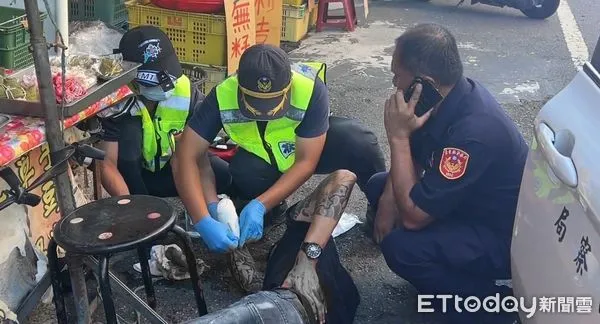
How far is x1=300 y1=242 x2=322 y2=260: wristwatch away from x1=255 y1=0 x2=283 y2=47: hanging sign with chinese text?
9.80ft

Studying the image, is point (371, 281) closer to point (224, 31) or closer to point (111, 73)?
point (111, 73)

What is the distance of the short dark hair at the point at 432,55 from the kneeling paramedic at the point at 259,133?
1.62 ft

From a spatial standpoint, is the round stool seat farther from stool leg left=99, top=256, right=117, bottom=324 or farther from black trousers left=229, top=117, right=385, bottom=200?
black trousers left=229, top=117, right=385, bottom=200

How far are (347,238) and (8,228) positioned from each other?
1.62 m

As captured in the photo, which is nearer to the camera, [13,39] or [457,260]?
[457,260]

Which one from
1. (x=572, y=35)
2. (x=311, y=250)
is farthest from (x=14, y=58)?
(x=572, y=35)

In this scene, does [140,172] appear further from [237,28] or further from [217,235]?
[237,28]

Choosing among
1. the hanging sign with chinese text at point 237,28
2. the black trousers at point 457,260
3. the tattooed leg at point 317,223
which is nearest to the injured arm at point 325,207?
the tattooed leg at point 317,223

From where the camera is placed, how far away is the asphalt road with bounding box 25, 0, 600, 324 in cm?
316

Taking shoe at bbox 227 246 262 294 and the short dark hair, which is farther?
shoe at bbox 227 246 262 294

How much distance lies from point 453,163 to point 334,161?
0.93 metres

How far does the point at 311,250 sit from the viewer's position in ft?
8.98

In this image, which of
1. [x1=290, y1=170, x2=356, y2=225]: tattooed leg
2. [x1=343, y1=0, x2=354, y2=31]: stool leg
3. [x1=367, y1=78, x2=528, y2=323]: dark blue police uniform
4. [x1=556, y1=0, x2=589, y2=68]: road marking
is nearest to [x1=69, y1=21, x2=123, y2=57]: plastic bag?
[x1=290, y1=170, x2=356, y2=225]: tattooed leg

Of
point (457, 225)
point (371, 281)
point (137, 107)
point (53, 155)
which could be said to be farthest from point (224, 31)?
point (53, 155)
